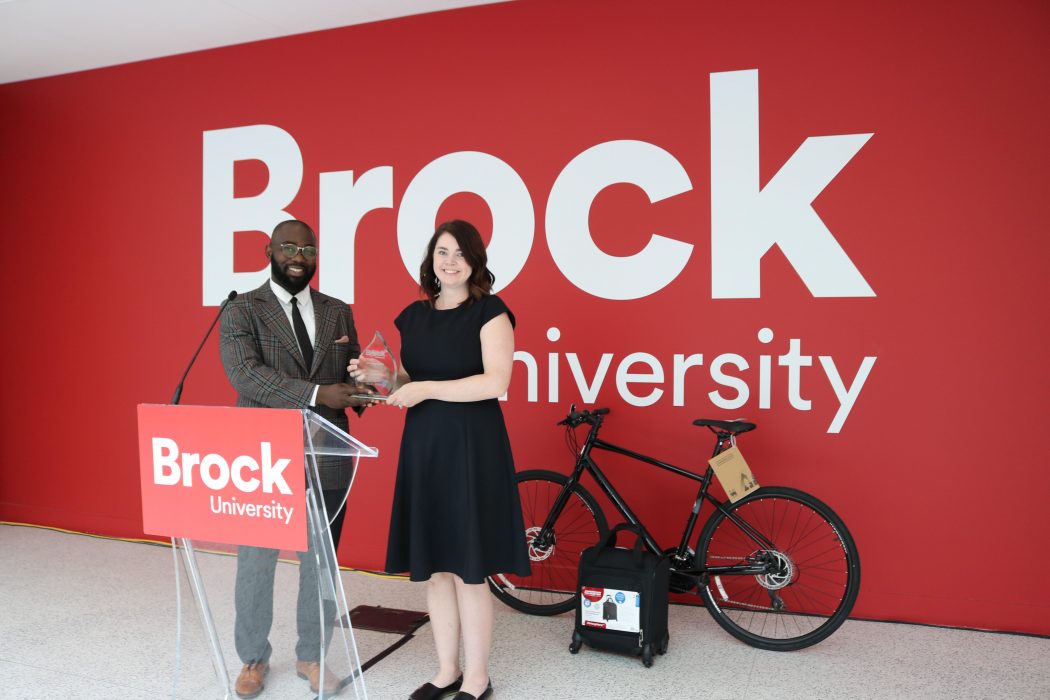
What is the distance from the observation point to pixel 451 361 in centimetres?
224

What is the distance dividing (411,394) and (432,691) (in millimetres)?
928

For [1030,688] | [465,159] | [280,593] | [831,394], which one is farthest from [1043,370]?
[280,593]

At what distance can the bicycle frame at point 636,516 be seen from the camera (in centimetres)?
290

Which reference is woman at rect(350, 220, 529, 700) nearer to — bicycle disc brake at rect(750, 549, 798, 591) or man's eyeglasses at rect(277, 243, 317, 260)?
man's eyeglasses at rect(277, 243, 317, 260)

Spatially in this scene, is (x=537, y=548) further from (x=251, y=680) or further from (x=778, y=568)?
(x=251, y=680)

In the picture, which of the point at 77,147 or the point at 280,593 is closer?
the point at 280,593

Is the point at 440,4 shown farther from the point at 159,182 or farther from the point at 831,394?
the point at 831,394

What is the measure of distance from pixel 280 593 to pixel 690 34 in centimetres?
271

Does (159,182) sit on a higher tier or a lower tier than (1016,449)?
higher

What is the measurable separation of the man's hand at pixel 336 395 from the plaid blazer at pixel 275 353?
0.03 m

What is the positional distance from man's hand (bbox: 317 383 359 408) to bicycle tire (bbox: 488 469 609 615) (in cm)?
117

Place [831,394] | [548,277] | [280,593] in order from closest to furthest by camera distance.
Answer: [280,593]
[831,394]
[548,277]

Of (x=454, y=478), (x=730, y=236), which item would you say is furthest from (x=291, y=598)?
(x=730, y=236)

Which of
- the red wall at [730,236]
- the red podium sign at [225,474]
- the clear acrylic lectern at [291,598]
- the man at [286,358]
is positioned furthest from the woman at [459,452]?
the red wall at [730,236]
